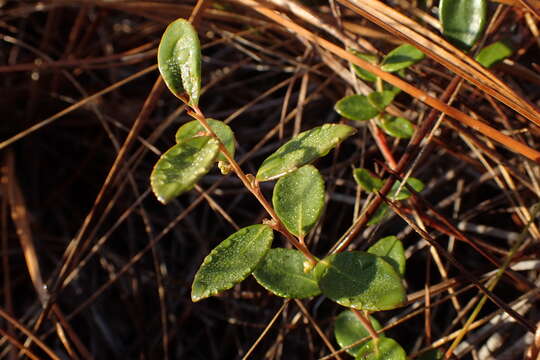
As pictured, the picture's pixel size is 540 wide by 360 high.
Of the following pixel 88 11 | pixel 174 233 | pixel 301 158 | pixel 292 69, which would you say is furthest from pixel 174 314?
pixel 88 11

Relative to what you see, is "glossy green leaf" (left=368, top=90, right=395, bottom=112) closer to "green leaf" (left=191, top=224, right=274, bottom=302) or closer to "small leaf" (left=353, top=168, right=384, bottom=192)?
"small leaf" (left=353, top=168, right=384, bottom=192)

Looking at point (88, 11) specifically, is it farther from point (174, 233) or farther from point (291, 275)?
point (291, 275)

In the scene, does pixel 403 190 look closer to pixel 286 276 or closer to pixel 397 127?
pixel 397 127

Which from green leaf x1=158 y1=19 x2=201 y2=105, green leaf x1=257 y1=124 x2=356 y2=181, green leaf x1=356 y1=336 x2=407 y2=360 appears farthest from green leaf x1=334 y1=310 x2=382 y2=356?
green leaf x1=158 y1=19 x2=201 y2=105

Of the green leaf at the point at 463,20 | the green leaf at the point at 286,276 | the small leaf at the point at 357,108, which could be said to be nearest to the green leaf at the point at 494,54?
the green leaf at the point at 463,20

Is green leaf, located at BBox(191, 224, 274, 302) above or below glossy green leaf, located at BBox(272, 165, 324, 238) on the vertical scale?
below

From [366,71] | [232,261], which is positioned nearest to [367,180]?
[366,71]
